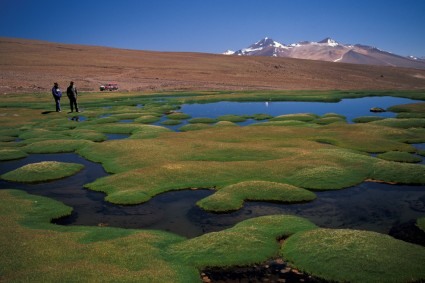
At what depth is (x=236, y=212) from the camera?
18688mm

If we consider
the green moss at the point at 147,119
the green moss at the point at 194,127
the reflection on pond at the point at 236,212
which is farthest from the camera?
the green moss at the point at 147,119

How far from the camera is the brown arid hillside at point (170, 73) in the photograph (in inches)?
4011

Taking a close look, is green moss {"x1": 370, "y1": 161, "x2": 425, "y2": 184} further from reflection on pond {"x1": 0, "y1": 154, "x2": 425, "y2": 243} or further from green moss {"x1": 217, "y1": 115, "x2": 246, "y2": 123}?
green moss {"x1": 217, "y1": 115, "x2": 246, "y2": 123}

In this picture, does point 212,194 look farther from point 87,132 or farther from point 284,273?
point 87,132

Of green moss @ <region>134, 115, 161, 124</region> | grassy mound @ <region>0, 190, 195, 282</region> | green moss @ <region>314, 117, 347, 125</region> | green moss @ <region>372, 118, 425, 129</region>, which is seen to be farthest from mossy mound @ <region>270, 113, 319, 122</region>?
grassy mound @ <region>0, 190, 195, 282</region>

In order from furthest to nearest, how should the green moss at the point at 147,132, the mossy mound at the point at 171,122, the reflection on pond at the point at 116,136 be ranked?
1. the mossy mound at the point at 171,122
2. the reflection on pond at the point at 116,136
3. the green moss at the point at 147,132

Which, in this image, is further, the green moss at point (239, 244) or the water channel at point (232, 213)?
the water channel at point (232, 213)

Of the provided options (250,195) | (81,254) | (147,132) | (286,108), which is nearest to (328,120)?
(286,108)

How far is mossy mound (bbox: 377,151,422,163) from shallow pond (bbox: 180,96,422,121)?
2197cm

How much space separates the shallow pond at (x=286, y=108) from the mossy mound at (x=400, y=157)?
22.0 meters

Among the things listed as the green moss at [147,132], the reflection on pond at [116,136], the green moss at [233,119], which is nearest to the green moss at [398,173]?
the green moss at [147,132]

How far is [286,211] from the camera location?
735 inches

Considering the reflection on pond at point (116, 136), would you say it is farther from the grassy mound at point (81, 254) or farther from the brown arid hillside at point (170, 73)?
the brown arid hillside at point (170, 73)

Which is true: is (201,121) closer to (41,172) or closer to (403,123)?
(403,123)
